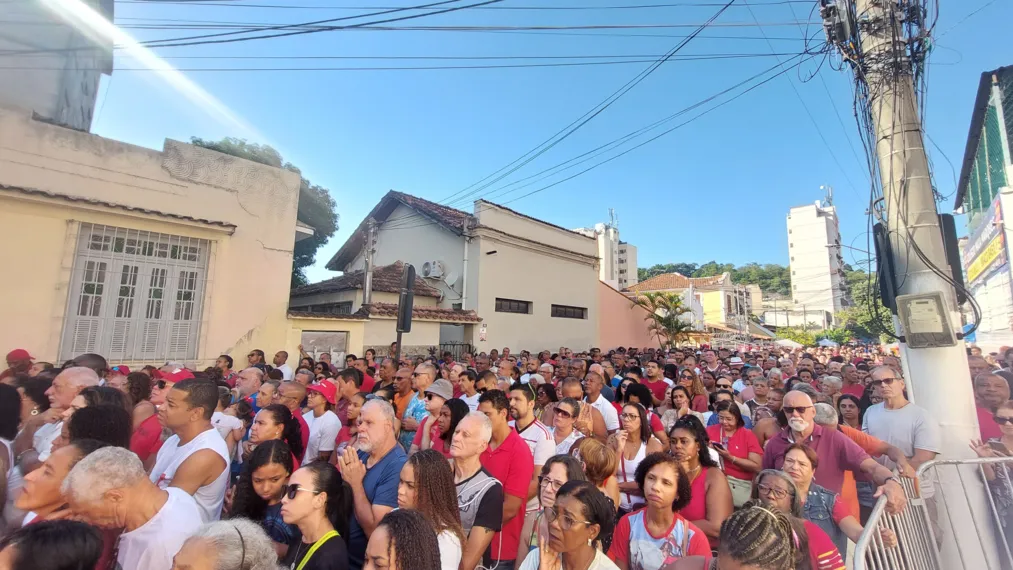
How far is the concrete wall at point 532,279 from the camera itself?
14.9 m

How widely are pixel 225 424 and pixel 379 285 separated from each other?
9.69 m

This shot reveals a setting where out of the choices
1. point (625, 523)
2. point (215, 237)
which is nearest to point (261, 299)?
point (215, 237)

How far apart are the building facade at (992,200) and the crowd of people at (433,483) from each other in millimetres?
7024

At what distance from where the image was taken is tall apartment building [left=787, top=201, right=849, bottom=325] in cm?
5884

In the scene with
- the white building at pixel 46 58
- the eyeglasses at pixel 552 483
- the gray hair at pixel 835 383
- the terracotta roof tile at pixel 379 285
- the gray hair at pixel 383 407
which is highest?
the white building at pixel 46 58

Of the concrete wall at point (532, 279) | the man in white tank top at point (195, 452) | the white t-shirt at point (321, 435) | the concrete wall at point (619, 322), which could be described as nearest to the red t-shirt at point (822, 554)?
the man in white tank top at point (195, 452)

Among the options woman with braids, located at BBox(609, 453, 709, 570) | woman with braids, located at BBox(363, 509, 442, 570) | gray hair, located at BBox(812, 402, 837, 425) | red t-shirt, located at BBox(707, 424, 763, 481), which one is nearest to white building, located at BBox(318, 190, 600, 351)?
red t-shirt, located at BBox(707, 424, 763, 481)

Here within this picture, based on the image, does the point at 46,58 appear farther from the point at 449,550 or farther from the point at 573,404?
the point at 449,550

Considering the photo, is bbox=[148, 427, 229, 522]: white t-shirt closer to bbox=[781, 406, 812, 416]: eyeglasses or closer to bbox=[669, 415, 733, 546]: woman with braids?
bbox=[669, 415, 733, 546]: woman with braids

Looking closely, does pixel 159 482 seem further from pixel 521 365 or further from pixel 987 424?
pixel 521 365

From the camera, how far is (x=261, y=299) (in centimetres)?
971

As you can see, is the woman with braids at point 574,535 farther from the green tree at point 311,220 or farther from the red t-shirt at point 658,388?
the green tree at point 311,220

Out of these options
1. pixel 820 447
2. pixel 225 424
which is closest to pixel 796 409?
pixel 820 447

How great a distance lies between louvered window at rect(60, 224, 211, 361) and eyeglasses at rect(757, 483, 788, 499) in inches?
393
